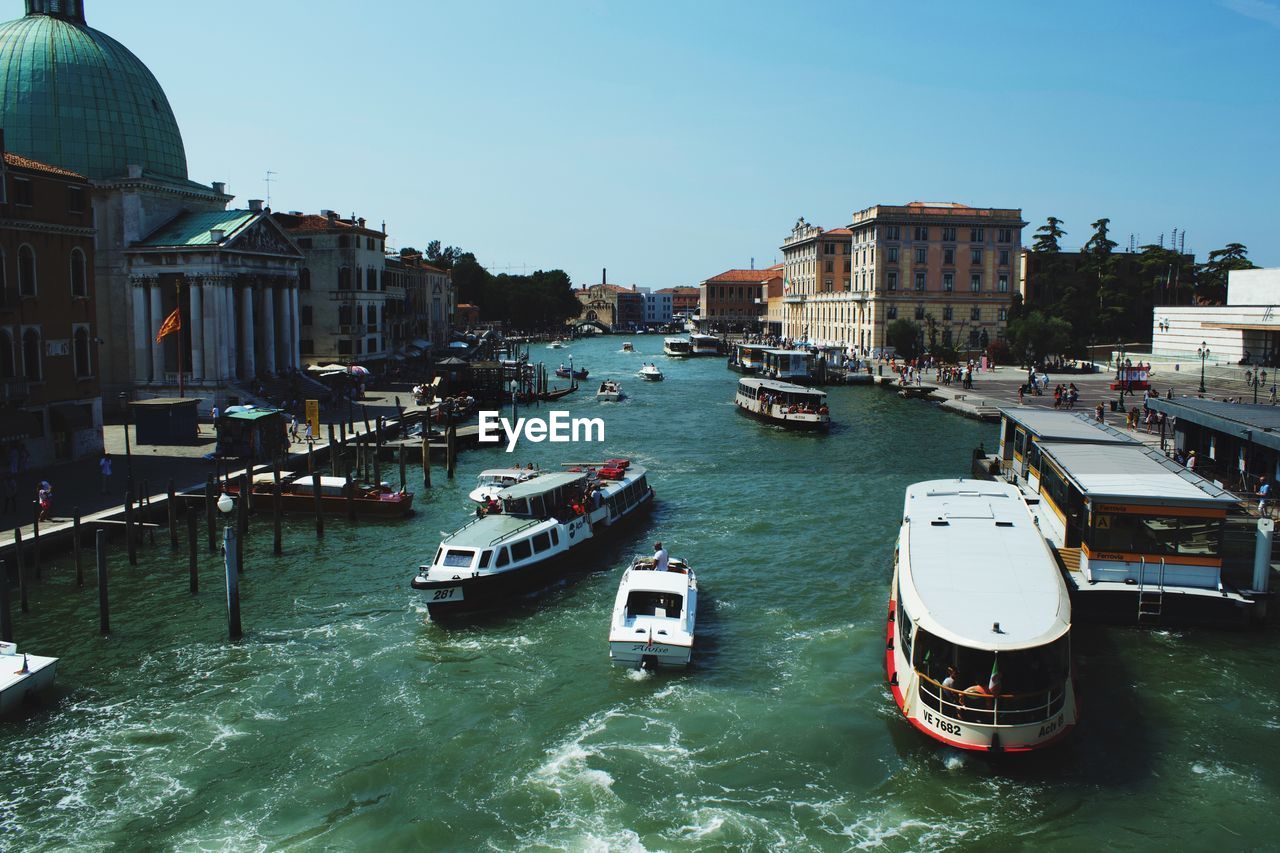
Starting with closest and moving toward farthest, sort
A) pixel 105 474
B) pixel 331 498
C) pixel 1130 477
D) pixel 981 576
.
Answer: pixel 981 576
pixel 1130 477
pixel 105 474
pixel 331 498

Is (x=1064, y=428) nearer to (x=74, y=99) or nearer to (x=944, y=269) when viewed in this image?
(x=74, y=99)

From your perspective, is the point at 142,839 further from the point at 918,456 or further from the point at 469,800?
the point at 918,456

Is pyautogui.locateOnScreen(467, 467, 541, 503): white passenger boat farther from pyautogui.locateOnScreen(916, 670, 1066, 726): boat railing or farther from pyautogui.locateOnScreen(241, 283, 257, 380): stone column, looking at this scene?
pyautogui.locateOnScreen(241, 283, 257, 380): stone column

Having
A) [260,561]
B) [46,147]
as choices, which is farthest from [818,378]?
[260,561]

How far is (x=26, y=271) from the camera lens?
123ft

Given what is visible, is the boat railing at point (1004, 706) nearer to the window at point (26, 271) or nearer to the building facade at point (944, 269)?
the window at point (26, 271)

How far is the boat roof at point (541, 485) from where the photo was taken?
2866 cm

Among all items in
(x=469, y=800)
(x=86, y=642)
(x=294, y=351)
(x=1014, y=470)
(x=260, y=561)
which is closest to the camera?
(x=469, y=800)

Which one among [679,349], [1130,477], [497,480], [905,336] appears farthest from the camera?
[679,349]

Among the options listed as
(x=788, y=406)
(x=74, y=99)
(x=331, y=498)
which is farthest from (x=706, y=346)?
(x=331, y=498)

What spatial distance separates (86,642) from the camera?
22.8m

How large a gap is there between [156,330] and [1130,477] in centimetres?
5208

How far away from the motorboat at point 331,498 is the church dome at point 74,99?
99.8 feet

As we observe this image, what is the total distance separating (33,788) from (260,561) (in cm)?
1355
